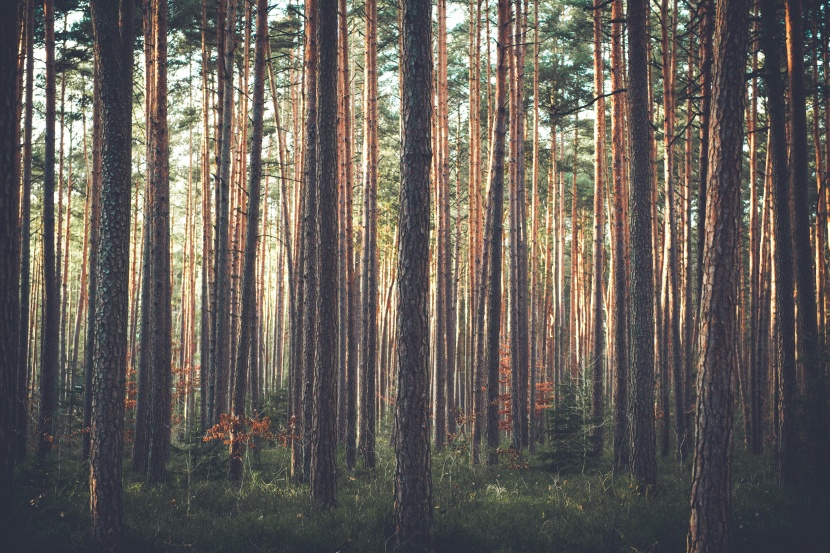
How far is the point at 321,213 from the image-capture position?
23.6 feet

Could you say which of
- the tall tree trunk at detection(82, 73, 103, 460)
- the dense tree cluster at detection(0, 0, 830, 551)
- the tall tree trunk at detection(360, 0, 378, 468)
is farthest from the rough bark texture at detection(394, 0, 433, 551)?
the tall tree trunk at detection(82, 73, 103, 460)

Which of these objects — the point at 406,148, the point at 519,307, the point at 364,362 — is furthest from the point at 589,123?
the point at 406,148

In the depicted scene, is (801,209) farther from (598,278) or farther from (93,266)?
(93,266)

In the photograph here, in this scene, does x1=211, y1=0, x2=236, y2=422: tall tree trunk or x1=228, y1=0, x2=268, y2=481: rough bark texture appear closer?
x1=228, y1=0, x2=268, y2=481: rough bark texture

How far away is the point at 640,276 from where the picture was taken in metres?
7.84

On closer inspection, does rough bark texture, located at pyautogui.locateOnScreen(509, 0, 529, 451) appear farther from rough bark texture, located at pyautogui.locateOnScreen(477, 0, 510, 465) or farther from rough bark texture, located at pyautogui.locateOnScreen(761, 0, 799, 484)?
rough bark texture, located at pyautogui.locateOnScreen(761, 0, 799, 484)

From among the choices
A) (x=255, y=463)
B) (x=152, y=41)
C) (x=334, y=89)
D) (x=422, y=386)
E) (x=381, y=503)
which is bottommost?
(x=255, y=463)

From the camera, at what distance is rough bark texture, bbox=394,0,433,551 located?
17.7ft

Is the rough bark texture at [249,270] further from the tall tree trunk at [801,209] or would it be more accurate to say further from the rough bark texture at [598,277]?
the tall tree trunk at [801,209]

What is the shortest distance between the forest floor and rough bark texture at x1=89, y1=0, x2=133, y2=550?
52cm

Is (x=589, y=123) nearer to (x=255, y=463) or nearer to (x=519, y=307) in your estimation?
(x=519, y=307)

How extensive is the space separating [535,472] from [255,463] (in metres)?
6.08

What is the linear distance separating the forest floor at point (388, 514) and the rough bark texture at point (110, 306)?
52cm

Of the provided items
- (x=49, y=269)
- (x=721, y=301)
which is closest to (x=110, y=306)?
(x=721, y=301)
